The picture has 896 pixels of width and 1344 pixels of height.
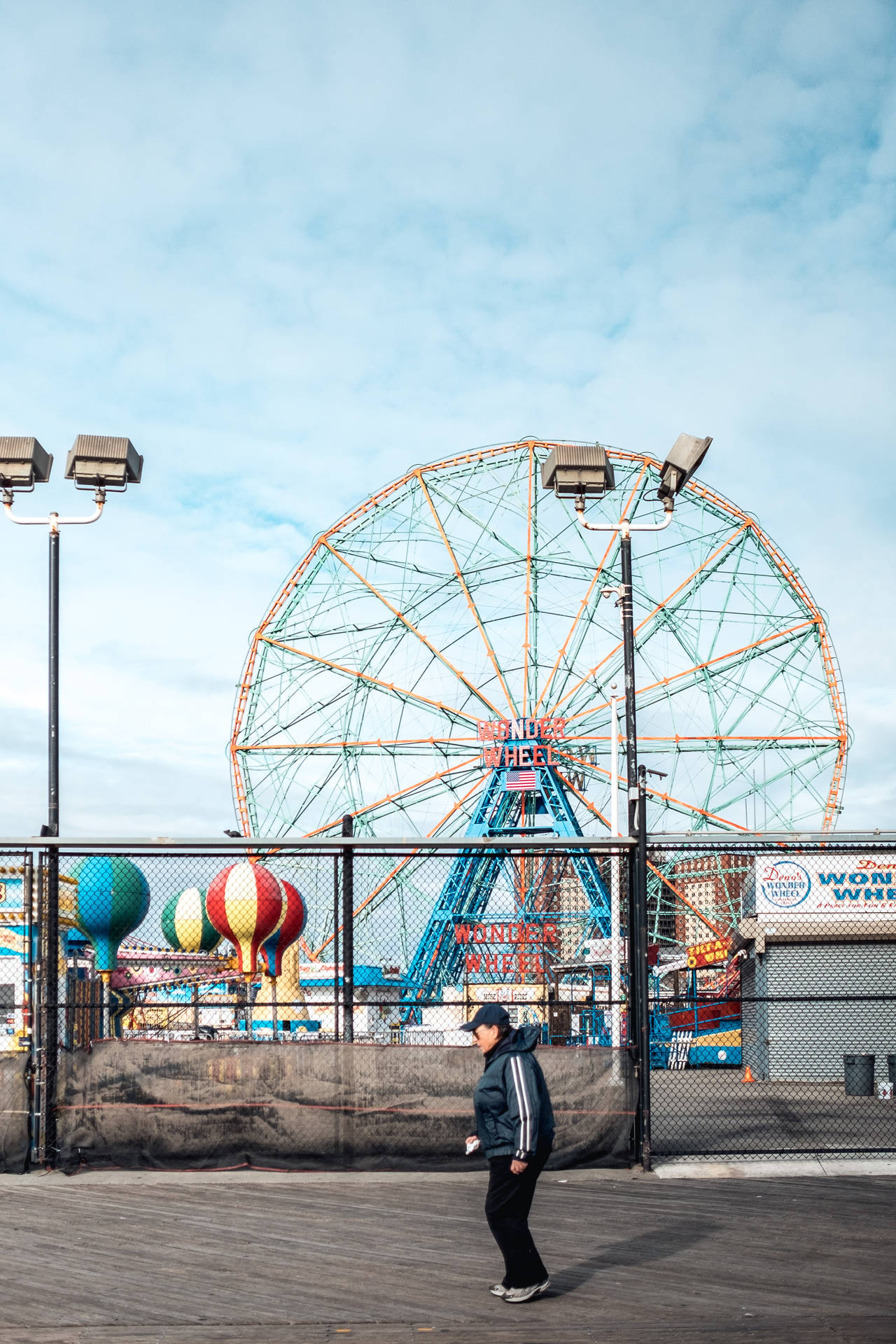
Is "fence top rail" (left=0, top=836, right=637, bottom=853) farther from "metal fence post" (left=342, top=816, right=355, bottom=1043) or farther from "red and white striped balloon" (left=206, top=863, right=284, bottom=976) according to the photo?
"red and white striped balloon" (left=206, top=863, right=284, bottom=976)

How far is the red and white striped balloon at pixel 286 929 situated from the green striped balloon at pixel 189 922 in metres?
5.81

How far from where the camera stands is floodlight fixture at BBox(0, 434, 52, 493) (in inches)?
443

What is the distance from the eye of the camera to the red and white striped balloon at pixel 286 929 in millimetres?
30266

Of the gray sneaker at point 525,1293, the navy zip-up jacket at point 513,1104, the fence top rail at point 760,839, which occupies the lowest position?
the gray sneaker at point 525,1293

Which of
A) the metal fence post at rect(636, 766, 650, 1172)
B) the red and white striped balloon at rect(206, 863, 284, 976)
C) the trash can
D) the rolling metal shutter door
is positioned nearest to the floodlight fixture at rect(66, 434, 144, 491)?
the metal fence post at rect(636, 766, 650, 1172)

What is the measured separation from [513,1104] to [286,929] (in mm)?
25303

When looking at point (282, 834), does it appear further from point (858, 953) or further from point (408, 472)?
point (858, 953)

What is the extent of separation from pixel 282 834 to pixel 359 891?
307 centimetres

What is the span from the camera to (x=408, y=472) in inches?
1302

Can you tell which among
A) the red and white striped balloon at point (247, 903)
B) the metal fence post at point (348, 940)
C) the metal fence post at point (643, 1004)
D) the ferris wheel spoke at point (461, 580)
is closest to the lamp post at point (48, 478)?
the metal fence post at point (348, 940)

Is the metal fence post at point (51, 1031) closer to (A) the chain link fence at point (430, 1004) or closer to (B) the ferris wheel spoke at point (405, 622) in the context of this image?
(A) the chain link fence at point (430, 1004)

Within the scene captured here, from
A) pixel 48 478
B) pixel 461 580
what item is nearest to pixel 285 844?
pixel 48 478

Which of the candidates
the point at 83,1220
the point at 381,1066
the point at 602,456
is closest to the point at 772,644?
the point at 602,456

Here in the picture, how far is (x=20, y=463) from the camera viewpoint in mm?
11297
